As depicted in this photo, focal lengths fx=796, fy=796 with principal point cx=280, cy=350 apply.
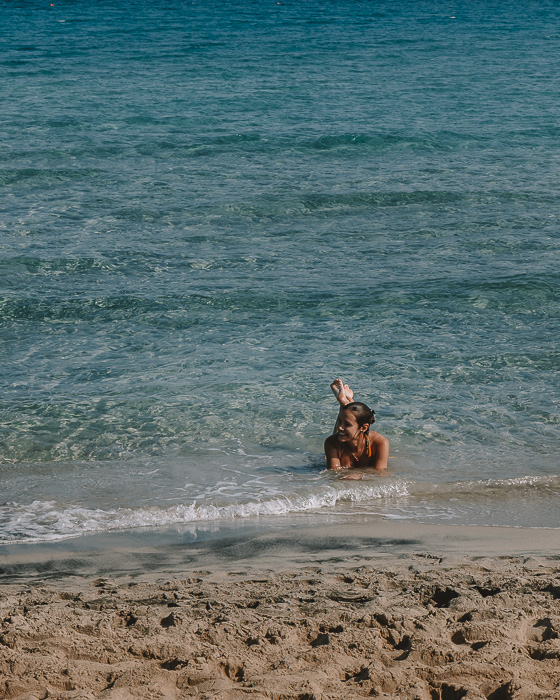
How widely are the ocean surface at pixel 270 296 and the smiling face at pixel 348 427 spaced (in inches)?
16.1

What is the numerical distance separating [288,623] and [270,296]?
7.87m

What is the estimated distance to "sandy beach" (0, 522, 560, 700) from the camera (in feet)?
12.4

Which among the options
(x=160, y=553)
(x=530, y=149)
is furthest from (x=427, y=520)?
(x=530, y=149)

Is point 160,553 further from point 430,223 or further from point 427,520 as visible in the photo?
point 430,223

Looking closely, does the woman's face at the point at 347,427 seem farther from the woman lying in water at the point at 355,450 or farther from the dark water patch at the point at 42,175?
the dark water patch at the point at 42,175

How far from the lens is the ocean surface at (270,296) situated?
23.8ft

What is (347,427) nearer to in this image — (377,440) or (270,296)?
(377,440)

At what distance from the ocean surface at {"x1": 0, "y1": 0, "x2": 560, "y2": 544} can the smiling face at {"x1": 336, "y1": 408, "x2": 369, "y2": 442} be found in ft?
1.34

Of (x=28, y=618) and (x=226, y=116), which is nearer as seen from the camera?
(x=28, y=618)

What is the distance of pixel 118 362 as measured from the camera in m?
9.84

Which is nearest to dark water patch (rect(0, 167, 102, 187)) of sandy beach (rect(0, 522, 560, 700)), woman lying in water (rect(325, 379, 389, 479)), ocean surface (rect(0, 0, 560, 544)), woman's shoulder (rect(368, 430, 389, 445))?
ocean surface (rect(0, 0, 560, 544))

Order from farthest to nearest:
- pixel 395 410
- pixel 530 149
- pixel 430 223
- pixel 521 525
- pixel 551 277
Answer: pixel 530 149, pixel 430 223, pixel 551 277, pixel 395 410, pixel 521 525

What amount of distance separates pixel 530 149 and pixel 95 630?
17.9 metres

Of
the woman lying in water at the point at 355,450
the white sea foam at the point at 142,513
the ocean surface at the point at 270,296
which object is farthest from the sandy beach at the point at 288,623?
the woman lying in water at the point at 355,450
